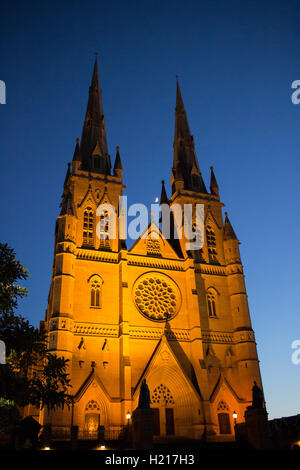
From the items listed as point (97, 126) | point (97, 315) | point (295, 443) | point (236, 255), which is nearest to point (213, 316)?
point (236, 255)

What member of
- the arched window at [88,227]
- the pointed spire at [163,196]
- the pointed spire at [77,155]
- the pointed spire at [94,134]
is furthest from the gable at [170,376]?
the pointed spire at [77,155]

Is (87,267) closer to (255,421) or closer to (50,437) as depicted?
(50,437)

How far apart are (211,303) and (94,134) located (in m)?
19.4

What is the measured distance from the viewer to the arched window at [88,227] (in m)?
33.1

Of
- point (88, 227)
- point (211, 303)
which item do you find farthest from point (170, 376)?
point (88, 227)

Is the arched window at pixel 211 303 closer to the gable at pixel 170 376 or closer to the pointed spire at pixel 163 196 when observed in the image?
the gable at pixel 170 376

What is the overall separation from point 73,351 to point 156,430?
307 inches

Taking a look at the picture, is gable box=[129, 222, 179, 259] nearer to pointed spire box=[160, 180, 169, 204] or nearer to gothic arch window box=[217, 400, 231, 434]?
pointed spire box=[160, 180, 169, 204]

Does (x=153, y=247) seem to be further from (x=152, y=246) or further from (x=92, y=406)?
(x=92, y=406)

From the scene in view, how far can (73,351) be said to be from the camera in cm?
2783

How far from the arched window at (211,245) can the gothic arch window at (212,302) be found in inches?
115

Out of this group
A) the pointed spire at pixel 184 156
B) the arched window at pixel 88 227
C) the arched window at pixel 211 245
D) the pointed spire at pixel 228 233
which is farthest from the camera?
the pointed spire at pixel 184 156

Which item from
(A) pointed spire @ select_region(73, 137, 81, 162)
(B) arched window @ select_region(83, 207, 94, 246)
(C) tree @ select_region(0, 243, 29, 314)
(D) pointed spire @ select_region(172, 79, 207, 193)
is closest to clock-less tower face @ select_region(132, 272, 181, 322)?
(B) arched window @ select_region(83, 207, 94, 246)

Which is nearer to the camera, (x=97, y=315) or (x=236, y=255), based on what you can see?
(x=97, y=315)
